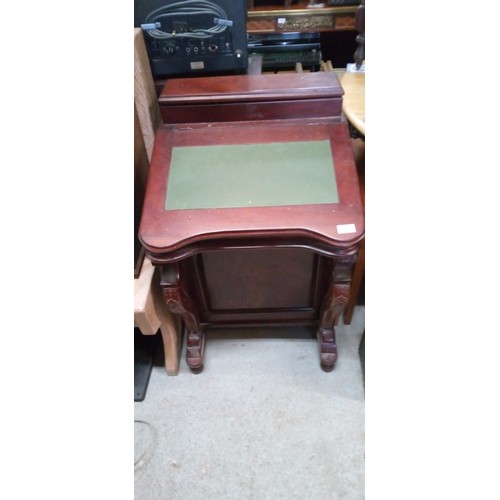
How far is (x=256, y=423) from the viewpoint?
1.29 meters

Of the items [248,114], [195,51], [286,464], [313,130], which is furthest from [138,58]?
[286,464]

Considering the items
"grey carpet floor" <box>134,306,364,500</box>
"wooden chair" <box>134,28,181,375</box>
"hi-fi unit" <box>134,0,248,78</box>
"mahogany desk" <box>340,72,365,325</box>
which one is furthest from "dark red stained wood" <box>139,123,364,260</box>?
"grey carpet floor" <box>134,306,364,500</box>

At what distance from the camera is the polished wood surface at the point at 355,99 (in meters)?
1.04

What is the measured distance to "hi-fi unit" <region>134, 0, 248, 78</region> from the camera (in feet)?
3.65

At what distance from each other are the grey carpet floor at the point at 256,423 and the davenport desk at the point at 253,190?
149mm

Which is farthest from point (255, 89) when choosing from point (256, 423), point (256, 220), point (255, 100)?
point (256, 423)

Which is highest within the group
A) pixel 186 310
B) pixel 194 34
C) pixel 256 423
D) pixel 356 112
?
pixel 194 34

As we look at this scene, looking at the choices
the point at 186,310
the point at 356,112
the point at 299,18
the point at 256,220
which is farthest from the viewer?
the point at 299,18

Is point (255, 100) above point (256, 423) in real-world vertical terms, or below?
above

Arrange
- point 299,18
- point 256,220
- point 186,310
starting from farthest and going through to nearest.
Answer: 1. point 299,18
2. point 186,310
3. point 256,220

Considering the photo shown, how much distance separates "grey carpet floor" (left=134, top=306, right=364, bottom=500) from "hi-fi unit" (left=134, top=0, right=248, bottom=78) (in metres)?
0.97

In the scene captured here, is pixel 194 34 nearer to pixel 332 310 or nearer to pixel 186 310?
pixel 186 310

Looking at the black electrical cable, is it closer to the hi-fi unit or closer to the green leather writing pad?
the hi-fi unit

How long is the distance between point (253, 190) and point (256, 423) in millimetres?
784
